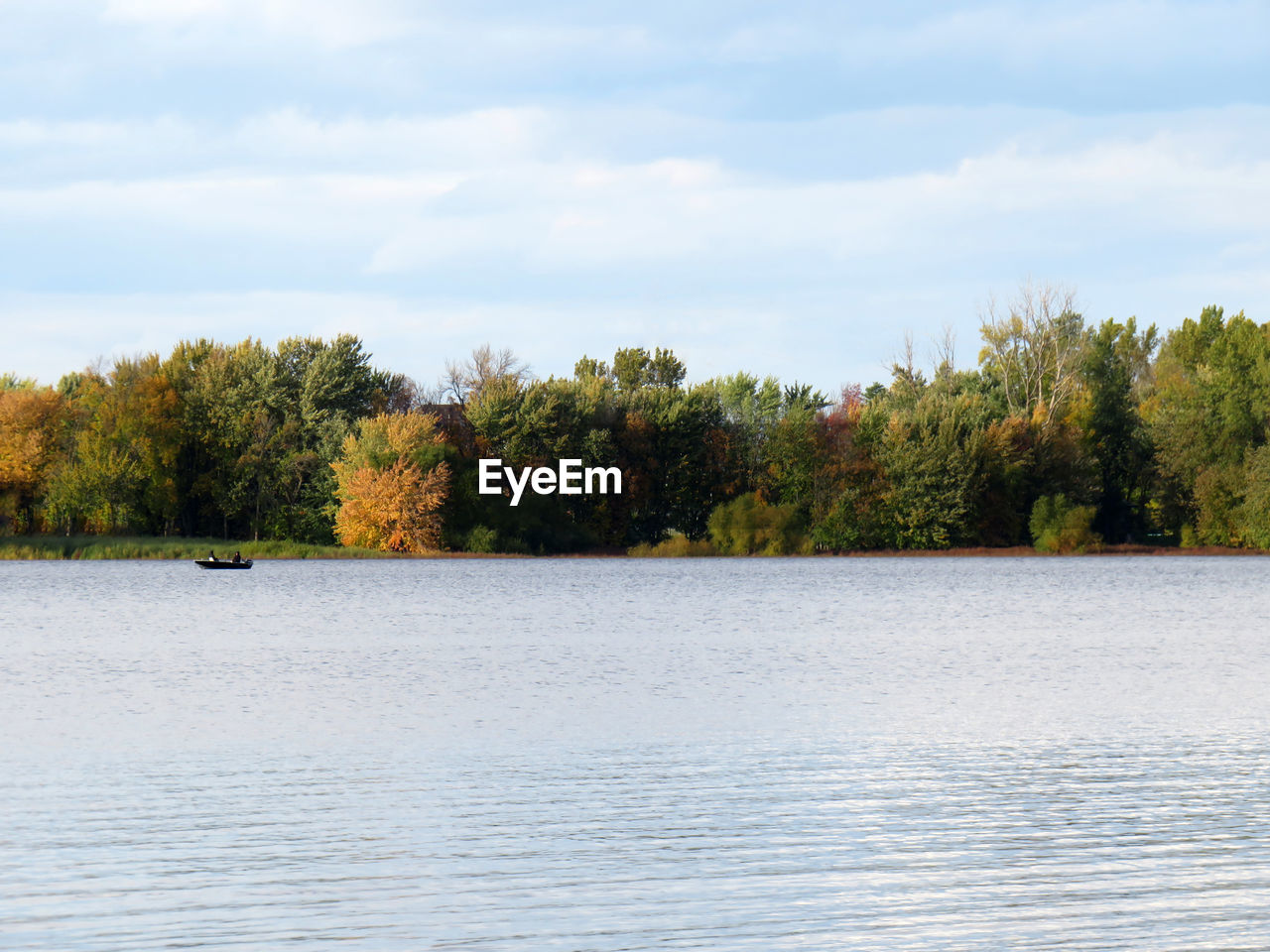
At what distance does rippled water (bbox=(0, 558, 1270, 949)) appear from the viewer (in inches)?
390

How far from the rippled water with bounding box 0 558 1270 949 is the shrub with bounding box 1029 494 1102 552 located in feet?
183

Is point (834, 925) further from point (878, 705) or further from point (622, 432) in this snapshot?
point (622, 432)

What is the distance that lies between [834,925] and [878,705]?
1285 cm

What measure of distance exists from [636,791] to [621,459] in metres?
79.2

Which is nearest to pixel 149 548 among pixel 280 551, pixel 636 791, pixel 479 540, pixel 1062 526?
pixel 280 551

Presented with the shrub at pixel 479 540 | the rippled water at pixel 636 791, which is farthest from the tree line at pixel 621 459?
the rippled water at pixel 636 791

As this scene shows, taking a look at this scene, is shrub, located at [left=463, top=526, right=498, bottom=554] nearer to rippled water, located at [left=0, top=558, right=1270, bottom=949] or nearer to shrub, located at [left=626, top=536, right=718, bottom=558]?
shrub, located at [left=626, top=536, right=718, bottom=558]

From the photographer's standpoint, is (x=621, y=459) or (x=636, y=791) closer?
(x=636, y=791)

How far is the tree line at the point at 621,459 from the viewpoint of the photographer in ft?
287

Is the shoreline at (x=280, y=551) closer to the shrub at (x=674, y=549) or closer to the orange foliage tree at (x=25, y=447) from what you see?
the shrub at (x=674, y=549)

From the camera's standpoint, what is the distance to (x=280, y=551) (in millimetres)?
90625

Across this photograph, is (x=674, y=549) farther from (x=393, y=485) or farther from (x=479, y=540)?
(x=393, y=485)

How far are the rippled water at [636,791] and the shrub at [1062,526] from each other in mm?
55736

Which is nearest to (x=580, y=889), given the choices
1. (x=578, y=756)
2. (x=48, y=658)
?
(x=578, y=756)
